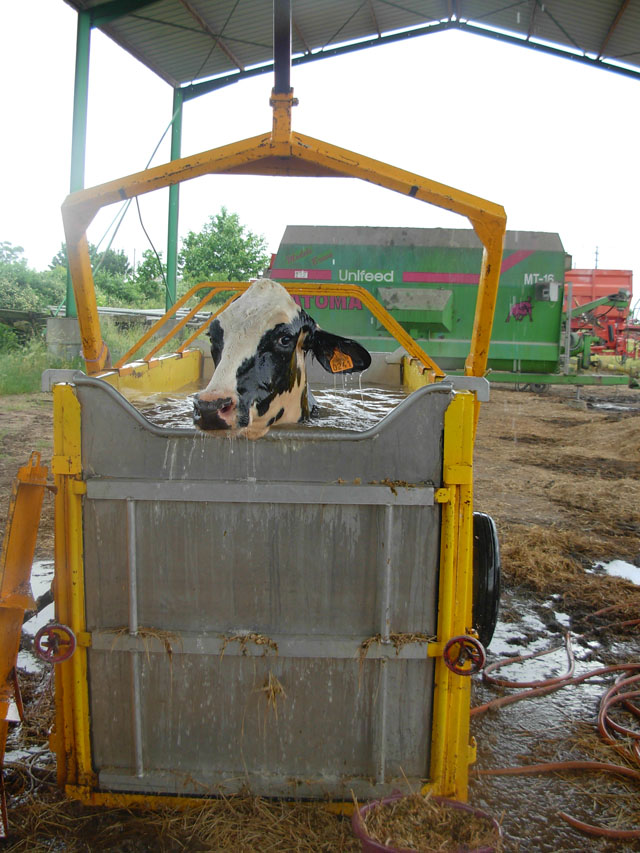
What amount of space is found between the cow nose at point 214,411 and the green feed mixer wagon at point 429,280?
10.7 m

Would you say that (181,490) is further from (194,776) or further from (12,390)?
(12,390)

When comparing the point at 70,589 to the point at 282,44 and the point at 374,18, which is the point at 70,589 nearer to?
the point at 282,44

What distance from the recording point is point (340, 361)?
331cm

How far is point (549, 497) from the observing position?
629 cm

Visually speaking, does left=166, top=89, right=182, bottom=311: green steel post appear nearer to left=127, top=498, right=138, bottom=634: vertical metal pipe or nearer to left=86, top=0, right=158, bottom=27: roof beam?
left=86, top=0, right=158, bottom=27: roof beam

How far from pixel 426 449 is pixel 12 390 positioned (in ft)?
35.1

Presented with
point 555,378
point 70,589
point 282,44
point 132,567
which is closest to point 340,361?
point 282,44

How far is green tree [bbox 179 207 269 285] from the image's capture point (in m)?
30.4

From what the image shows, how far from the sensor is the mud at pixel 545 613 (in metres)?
2.26

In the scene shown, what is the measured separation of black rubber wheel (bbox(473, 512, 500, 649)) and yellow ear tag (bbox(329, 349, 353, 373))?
108cm

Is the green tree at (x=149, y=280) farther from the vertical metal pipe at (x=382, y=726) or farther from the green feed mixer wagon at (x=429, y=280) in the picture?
the vertical metal pipe at (x=382, y=726)

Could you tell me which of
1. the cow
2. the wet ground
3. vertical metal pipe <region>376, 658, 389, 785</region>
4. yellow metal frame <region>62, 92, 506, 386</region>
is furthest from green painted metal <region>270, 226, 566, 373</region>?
vertical metal pipe <region>376, 658, 389, 785</region>

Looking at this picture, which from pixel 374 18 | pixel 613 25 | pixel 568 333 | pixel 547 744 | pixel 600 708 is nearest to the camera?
pixel 547 744

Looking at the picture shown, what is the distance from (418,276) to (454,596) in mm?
11514
